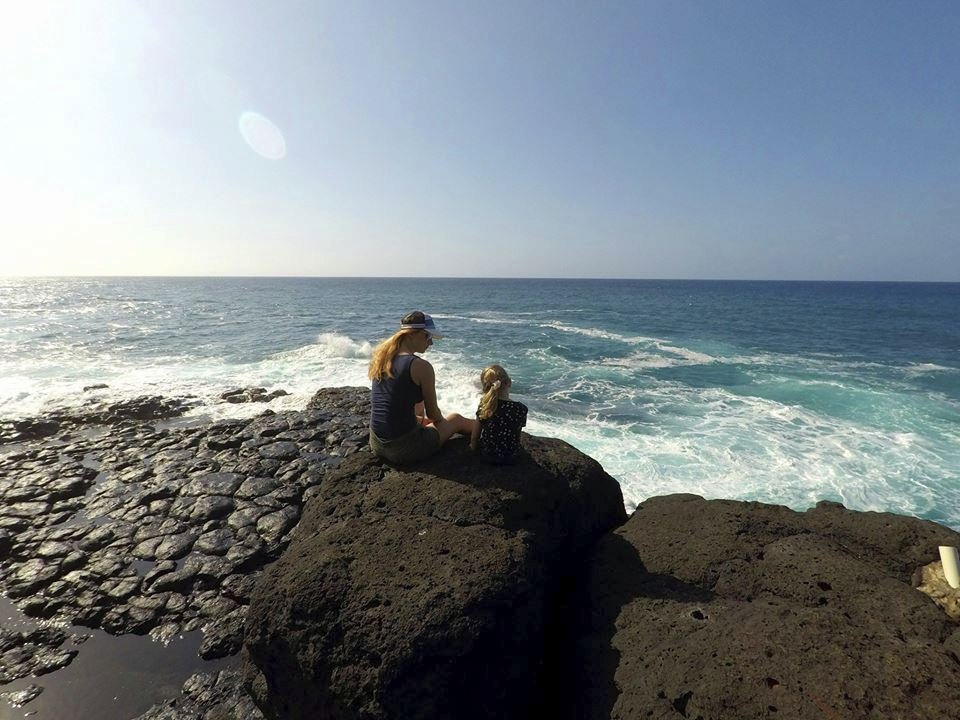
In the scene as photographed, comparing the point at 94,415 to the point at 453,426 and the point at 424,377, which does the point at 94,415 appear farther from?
the point at 424,377

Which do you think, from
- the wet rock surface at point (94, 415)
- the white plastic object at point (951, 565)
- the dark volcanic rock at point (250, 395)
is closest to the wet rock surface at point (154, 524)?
the wet rock surface at point (94, 415)

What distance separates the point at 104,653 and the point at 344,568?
11.9 ft

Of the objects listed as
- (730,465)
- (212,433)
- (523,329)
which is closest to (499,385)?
(730,465)

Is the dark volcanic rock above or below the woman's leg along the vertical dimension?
below

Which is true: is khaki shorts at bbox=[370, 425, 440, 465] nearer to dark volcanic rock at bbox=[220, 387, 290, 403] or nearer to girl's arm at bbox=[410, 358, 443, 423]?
girl's arm at bbox=[410, 358, 443, 423]

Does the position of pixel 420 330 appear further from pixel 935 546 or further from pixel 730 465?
pixel 730 465

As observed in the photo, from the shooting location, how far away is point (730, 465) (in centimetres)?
1063

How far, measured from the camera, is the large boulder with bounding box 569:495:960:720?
2773 mm

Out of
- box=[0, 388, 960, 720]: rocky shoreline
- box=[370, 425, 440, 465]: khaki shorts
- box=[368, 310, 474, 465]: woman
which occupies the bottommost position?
box=[0, 388, 960, 720]: rocky shoreline

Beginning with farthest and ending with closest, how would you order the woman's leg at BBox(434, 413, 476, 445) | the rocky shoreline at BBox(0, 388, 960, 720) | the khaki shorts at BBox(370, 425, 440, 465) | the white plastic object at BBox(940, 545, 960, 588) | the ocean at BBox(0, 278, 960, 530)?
→ 1. the ocean at BBox(0, 278, 960, 530)
2. the woman's leg at BBox(434, 413, 476, 445)
3. the khaki shorts at BBox(370, 425, 440, 465)
4. the white plastic object at BBox(940, 545, 960, 588)
5. the rocky shoreline at BBox(0, 388, 960, 720)

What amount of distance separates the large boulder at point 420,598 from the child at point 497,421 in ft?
0.57

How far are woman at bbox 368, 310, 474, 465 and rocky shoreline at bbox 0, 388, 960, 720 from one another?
0.77 feet

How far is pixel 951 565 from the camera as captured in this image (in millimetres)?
3809

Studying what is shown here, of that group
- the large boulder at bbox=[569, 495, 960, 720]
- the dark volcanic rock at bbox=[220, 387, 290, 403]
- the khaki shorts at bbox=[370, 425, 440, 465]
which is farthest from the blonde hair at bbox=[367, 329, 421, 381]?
the dark volcanic rock at bbox=[220, 387, 290, 403]
